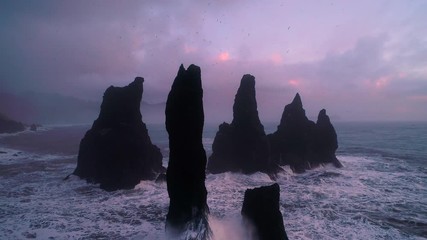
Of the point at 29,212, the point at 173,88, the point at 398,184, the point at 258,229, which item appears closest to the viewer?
the point at 258,229

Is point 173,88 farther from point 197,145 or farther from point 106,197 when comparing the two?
point 106,197

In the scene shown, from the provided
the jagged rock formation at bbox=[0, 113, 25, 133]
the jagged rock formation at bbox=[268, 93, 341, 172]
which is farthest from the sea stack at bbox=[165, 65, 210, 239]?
the jagged rock formation at bbox=[0, 113, 25, 133]

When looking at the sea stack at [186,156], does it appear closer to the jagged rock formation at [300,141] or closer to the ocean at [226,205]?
the ocean at [226,205]

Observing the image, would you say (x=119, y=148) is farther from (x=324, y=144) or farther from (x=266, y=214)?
(x=324, y=144)

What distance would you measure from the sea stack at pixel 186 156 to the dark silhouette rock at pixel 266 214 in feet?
11.5

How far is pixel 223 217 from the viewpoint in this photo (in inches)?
1002

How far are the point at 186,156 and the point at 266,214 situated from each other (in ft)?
23.1

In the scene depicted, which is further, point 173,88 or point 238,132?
point 238,132

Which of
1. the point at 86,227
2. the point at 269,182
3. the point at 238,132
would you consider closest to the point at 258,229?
the point at 86,227

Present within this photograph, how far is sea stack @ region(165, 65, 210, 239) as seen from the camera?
73.0 feet

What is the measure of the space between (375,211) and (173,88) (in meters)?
21.1

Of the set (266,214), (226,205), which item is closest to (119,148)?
(226,205)

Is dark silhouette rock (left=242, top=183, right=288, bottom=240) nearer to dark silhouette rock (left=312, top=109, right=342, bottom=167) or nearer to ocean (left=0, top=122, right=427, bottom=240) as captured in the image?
ocean (left=0, top=122, right=427, bottom=240)

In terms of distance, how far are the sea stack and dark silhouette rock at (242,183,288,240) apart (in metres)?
3.49
